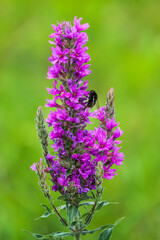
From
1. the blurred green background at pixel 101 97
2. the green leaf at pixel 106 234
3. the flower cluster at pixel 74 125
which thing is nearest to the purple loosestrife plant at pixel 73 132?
the flower cluster at pixel 74 125

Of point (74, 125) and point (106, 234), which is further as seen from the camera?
point (106, 234)

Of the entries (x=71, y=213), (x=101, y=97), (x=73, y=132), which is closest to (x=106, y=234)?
(x=71, y=213)

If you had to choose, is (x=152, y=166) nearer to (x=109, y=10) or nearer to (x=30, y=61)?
(x=30, y=61)

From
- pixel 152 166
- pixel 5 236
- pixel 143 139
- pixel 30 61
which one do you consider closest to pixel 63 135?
pixel 5 236

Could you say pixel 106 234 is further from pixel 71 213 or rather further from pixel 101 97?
pixel 101 97

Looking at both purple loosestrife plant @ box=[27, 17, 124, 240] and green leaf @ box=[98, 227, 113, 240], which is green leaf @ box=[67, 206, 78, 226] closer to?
purple loosestrife plant @ box=[27, 17, 124, 240]
